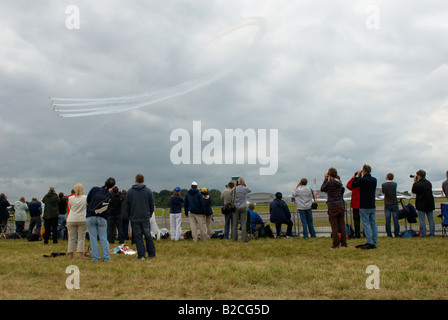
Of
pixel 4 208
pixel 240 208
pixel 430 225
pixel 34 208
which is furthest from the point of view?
pixel 4 208

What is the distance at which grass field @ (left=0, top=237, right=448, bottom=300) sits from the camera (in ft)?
18.7

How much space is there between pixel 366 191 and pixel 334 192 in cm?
81

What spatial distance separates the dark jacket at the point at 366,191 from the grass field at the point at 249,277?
1188 mm

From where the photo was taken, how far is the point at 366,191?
A: 34.8 feet

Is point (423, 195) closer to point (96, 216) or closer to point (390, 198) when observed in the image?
point (390, 198)

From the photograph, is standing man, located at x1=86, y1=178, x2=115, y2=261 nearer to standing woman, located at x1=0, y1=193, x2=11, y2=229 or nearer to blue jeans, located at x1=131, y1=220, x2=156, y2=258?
blue jeans, located at x1=131, y1=220, x2=156, y2=258

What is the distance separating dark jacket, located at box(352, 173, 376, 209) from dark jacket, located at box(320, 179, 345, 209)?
42 cm

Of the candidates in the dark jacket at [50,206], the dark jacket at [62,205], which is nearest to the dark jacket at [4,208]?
the dark jacket at [62,205]

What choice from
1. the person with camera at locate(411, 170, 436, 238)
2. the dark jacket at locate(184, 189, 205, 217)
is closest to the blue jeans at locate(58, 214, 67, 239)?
the dark jacket at locate(184, 189, 205, 217)

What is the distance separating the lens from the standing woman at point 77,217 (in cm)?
997

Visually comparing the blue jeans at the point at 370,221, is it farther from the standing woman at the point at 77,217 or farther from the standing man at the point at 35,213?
the standing man at the point at 35,213

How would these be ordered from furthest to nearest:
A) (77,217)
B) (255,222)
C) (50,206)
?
1. (255,222)
2. (50,206)
3. (77,217)

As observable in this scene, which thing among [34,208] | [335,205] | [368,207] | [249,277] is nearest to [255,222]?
[335,205]
